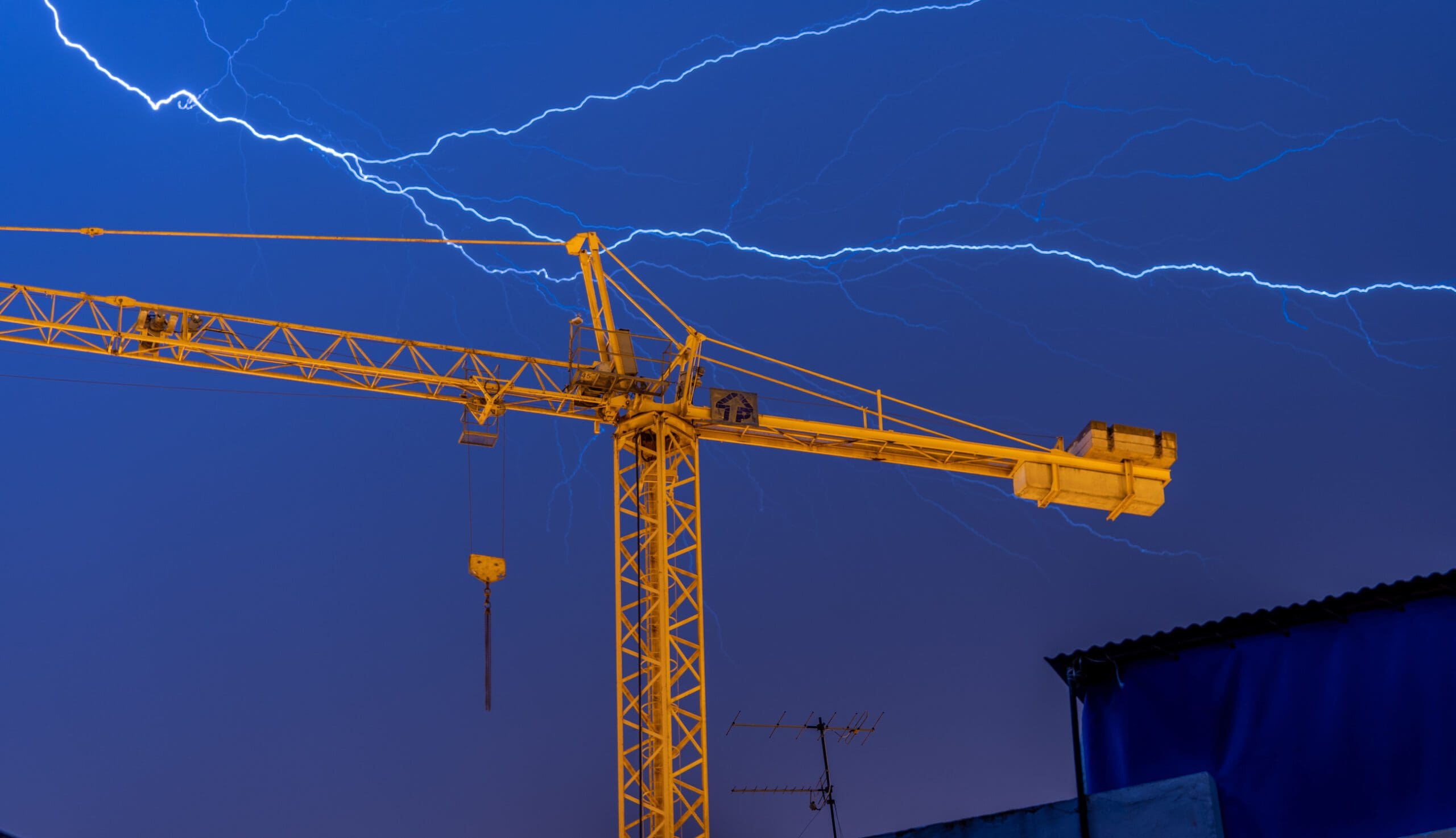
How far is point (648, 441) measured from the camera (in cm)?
2653

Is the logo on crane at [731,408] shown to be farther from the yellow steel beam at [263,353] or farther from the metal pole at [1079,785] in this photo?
the metal pole at [1079,785]

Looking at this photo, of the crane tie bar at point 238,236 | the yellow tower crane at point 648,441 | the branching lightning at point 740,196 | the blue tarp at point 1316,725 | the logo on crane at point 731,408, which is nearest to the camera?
the blue tarp at point 1316,725

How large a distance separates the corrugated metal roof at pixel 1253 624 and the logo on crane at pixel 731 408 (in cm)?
1050

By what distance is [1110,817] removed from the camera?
1470cm

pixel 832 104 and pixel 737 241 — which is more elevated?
pixel 832 104

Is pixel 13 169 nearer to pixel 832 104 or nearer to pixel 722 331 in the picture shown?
pixel 722 331

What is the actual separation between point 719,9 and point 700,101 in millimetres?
4053

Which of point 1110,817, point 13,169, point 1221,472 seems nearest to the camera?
point 1110,817

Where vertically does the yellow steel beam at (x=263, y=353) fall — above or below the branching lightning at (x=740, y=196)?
below

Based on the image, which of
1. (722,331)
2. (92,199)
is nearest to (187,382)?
(92,199)

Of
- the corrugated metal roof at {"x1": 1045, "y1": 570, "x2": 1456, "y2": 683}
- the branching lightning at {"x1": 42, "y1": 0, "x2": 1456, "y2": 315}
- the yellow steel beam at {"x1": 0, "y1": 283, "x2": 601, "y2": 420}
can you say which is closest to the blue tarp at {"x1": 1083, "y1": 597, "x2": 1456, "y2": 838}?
the corrugated metal roof at {"x1": 1045, "y1": 570, "x2": 1456, "y2": 683}

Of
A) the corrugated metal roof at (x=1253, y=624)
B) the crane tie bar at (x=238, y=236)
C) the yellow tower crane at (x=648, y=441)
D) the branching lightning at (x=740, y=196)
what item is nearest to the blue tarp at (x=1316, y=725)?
the corrugated metal roof at (x=1253, y=624)

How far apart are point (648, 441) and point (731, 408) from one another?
1.60 meters

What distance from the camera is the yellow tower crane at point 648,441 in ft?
80.7
